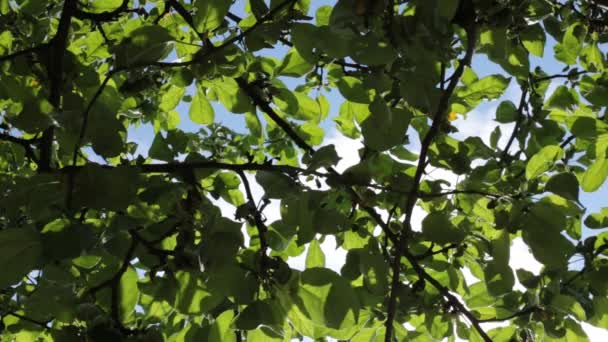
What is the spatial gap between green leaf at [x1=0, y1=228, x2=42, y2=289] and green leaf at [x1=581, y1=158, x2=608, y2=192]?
1548 mm

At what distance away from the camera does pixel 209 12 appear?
1437mm

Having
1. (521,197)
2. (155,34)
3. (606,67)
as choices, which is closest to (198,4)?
(155,34)

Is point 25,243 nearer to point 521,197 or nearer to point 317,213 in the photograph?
point 317,213

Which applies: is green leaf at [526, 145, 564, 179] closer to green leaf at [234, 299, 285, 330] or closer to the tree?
the tree

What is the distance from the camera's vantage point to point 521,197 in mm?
1689

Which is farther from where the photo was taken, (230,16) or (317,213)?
(230,16)

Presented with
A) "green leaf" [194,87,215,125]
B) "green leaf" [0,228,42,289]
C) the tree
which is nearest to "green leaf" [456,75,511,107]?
the tree

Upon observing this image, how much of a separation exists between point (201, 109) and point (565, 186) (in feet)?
4.28

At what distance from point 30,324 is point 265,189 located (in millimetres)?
1234

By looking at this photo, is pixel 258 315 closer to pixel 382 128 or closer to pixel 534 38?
pixel 382 128

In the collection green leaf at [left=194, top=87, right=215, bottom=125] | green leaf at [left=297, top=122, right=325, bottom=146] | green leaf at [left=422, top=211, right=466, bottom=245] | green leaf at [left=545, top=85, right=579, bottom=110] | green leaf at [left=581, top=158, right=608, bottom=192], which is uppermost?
green leaf at [left=297, top=122, right=325, bottom=146]

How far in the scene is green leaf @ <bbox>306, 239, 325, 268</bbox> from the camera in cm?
210

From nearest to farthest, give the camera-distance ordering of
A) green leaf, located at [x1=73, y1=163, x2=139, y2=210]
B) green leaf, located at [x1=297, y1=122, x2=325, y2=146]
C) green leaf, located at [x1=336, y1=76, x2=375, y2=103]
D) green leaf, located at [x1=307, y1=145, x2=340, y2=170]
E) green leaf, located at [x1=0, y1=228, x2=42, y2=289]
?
green leaf, located at [x1=0, y1=228, x2=42, y2=289] < green leaf, located at [x1=73, y1=163, x2=139, y2=210] < green leaf, located at [x1=307, y1=145, x2=340, y2=170] < green leaf, located at [x1=336, y1=76, x2=375, y2=103] < green leaf, located at [x1=297, y1=122, x2=325, y2=146]

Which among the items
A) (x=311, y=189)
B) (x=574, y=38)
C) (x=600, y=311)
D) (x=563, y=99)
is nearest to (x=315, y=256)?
(x=311, y=189)
